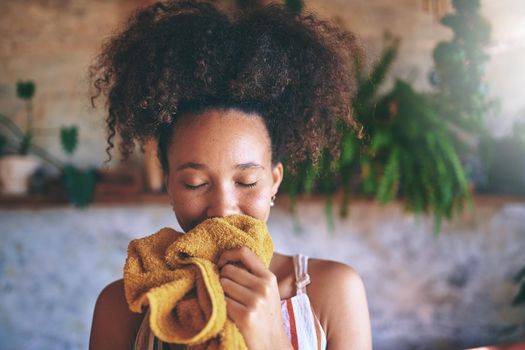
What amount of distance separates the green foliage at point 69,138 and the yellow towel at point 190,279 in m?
1.74

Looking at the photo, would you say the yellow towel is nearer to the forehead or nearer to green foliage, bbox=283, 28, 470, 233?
the forehead

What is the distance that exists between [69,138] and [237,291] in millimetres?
1992

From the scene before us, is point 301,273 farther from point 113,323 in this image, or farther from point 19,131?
point 19,131

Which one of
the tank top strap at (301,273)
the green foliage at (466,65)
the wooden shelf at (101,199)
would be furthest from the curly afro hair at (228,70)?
the green foliage at (466,65)

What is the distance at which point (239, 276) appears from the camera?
884 millimetres

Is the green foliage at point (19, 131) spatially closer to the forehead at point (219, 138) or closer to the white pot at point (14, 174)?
the white pot at point (14, 174)

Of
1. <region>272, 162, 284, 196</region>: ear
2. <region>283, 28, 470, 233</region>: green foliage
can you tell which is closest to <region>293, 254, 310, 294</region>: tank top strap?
<region>272, 162, 284, 196</region>: ear

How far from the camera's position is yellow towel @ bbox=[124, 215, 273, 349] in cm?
80

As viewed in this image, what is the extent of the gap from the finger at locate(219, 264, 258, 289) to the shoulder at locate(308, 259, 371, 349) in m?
0.37

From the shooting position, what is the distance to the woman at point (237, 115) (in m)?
1.04

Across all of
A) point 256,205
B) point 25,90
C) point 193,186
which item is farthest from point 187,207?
point 25,90

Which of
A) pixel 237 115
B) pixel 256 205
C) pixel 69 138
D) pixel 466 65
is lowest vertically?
pixel 256 205

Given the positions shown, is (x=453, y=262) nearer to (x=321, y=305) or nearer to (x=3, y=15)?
(x=321, y=305)

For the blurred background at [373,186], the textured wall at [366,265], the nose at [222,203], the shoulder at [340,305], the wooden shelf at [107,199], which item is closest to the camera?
the nose at [222,203]
